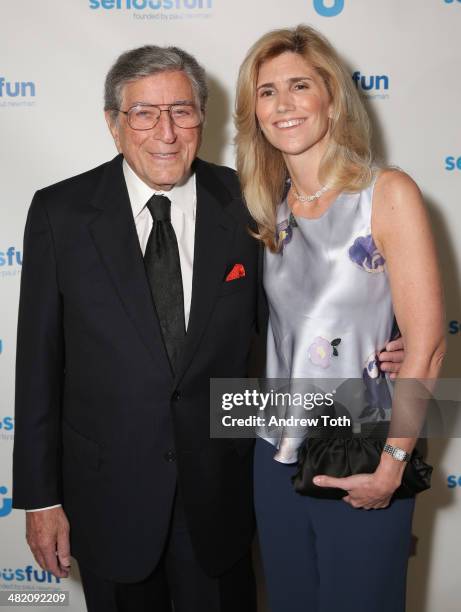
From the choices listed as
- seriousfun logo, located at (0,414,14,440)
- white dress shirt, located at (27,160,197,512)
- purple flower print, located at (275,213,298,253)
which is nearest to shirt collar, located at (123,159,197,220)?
white dress shirt, located at (27,160,197,512)

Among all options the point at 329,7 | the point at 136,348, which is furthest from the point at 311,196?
the point at 329,7

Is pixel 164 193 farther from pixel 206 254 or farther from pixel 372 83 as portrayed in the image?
pixel 372 83

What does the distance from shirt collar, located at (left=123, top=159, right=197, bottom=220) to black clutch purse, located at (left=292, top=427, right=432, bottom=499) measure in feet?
2.54

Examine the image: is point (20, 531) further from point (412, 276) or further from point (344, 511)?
point (412, 276)

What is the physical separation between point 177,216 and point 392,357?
73cm

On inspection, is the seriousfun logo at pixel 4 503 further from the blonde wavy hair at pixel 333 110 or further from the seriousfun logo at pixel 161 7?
the seriousfun logo at pixel 161 7

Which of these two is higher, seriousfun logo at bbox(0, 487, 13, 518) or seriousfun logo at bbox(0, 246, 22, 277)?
seriousfun logo at bbox(0, 246, 22, 277)

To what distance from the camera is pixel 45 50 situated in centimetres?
256

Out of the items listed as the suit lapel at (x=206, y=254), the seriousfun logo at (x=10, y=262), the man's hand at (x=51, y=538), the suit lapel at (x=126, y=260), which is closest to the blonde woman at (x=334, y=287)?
the suit lapel at (x=206, y=254)

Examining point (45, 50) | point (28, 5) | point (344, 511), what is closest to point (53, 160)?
point (45, 50)

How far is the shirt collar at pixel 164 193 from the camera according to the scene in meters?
1.90

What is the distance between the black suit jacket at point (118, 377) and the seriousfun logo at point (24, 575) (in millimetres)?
1125

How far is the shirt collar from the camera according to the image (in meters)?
1.90
